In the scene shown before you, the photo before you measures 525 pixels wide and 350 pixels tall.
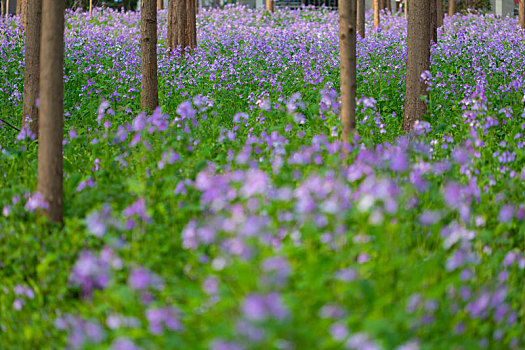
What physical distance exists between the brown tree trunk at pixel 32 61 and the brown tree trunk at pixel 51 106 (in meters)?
2.46

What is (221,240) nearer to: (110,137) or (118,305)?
(118,305)

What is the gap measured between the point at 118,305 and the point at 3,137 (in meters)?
6.02

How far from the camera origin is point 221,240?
2938 mm

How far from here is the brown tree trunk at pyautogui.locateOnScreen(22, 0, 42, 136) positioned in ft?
22.7

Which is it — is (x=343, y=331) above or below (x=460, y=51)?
below

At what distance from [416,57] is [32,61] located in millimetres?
5202

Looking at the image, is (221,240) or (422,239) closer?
(221,240)

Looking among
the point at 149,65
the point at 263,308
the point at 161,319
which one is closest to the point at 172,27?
the point at 149,65

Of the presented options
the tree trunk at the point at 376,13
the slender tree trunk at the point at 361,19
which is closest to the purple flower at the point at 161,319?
the slender tree trunk at the point at 361,19

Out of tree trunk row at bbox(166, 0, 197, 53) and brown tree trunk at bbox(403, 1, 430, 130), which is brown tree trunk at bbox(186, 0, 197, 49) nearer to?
tree trunk row at bbox(166, 0, 197, 53)

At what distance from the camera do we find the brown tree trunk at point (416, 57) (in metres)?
7.97

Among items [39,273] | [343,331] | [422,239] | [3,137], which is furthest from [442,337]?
[3,137]

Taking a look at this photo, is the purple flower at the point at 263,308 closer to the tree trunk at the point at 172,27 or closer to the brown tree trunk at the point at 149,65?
the brown tree trunk at the point at 149,65

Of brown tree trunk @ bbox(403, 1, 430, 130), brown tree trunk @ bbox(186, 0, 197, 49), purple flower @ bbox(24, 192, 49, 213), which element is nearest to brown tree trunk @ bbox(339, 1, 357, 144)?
purple flower @ bbox(24, 192, 49, 213)
